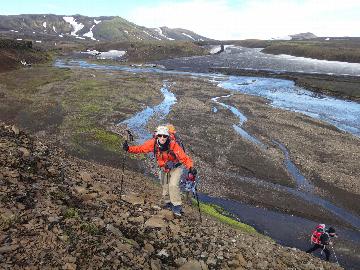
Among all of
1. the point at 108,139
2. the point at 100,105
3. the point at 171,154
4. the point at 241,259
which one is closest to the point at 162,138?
Result: the point at 171,154

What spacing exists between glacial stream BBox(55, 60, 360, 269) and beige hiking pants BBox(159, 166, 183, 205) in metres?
12.3

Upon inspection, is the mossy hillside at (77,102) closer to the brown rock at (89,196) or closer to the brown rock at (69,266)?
the brown rock at (89,196)

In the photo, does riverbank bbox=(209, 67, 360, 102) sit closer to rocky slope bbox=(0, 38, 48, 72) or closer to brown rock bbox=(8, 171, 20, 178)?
rocky slope bbox=(0, 38, 48, 72)

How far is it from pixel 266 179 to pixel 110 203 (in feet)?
73.1

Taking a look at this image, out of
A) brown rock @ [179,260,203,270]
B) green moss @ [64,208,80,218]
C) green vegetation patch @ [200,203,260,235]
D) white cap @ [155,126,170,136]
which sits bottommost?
green vegetation patch @ [200,203,260,235]

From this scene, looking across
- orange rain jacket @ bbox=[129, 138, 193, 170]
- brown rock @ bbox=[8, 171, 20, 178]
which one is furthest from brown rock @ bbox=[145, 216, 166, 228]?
brown rock @ bbox=[8, 171, 20, 178]

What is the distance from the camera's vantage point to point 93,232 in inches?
494

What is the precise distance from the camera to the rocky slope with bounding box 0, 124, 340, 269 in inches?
436

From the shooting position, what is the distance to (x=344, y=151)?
141 ft

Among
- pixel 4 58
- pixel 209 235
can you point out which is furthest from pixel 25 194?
pixel 4 58

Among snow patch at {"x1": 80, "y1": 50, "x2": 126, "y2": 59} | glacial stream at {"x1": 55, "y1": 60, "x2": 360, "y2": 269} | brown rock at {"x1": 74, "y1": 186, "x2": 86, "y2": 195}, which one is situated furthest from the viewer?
snow patch at {"x1": 80, "y1": 50, "x2": 126, "y2": 59}

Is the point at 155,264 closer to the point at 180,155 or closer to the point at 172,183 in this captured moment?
the point at 172,183

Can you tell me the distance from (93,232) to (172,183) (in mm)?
3889

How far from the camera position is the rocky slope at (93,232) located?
11086 mm
